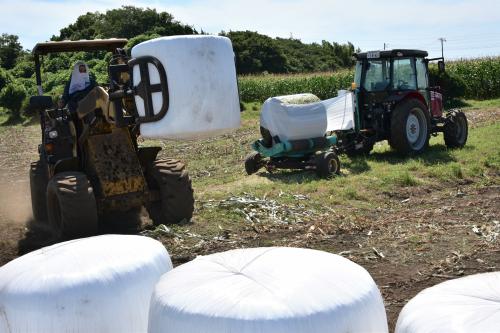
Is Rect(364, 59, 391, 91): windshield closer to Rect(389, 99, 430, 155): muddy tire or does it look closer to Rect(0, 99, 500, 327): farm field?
Rect(389, 99, 430, 155): muddy tire

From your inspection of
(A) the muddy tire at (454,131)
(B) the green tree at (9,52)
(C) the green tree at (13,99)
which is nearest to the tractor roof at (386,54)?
(A) the muddy tire at (454,131)

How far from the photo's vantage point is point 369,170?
12.1 meters

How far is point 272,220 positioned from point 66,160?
2548 millimetres

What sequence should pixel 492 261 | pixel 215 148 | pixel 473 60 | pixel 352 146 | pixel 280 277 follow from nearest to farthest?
pixel 280 277
pixel 492 261
pixel 352 146
pixel 215 148
pixel 473 60

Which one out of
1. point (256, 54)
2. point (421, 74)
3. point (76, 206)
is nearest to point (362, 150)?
point (421, 74)

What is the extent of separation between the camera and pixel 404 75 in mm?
13859

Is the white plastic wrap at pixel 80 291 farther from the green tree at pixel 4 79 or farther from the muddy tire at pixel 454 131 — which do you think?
the green tree at pixel 4 79

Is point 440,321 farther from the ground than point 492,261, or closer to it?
farther from the ground

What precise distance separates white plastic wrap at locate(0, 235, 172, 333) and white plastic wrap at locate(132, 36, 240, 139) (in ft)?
5.80

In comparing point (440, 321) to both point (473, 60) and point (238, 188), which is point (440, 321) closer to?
point (238, 188)

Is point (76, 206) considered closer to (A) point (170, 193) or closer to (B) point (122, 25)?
(A) point (170, 193)

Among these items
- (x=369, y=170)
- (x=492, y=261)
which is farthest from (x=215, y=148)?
(x=492, y=261)

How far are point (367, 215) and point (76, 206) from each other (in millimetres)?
3757

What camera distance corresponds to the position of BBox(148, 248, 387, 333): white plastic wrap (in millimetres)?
2797
